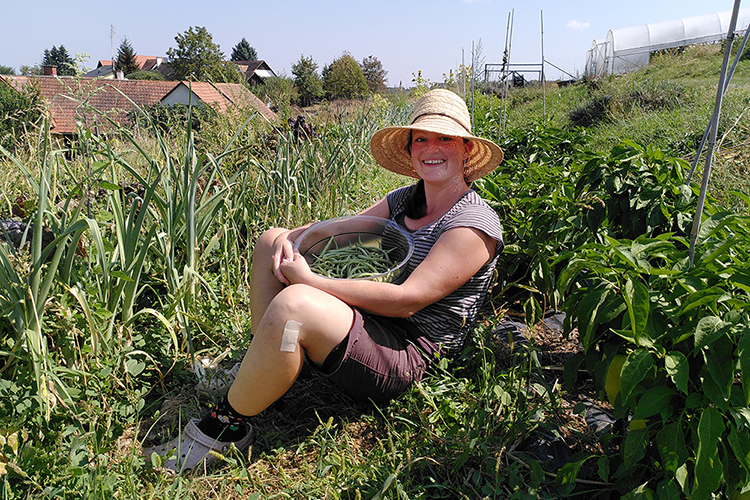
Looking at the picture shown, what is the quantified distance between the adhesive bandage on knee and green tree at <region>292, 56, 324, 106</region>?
104 ft

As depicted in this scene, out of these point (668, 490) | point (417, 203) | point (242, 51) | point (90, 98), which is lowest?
point (668, 490)

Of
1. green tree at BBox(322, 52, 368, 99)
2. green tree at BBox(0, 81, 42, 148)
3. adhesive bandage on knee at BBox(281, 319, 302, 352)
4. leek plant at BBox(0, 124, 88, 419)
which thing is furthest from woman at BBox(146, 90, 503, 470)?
green tree at BBox(322, 52, 368, 99)

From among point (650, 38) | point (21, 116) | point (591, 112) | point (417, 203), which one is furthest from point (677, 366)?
point (650, 38)

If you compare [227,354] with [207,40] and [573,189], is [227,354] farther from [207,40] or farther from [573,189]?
[207,40]

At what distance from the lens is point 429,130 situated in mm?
1712

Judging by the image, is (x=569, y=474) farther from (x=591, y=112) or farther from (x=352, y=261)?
(x=591, y=112)

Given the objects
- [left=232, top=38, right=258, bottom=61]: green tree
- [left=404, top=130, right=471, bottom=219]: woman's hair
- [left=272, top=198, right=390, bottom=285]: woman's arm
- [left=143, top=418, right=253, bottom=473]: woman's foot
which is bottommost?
[left=143, top=418, right=253, bottom=473]: woman's foot

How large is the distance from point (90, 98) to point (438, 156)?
1.26 m

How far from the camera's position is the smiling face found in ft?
5.88

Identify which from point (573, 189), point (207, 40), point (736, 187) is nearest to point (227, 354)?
point (573, 189)

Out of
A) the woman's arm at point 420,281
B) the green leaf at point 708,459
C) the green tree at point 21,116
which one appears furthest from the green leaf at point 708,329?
the green tree at point 21,116

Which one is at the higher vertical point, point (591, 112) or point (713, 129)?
point (591, 112)

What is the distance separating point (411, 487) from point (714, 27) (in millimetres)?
24051

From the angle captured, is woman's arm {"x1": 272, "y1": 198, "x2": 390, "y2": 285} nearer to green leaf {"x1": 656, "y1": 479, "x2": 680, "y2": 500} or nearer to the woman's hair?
the woman's hair
